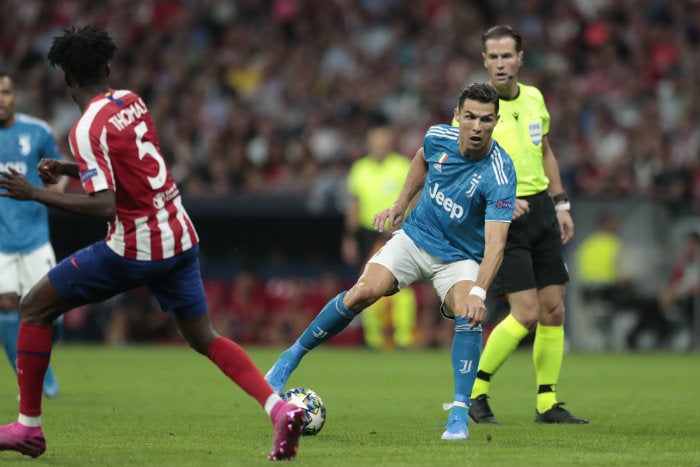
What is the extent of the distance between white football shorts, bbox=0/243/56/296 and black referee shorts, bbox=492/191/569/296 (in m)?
3.77

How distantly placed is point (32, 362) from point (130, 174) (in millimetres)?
1113

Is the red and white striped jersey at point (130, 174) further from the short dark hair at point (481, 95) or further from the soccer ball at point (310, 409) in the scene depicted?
the short dark hair at point (481, 95)

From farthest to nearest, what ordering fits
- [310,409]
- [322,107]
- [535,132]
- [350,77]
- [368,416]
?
[350,77] < [322,107] < [368,416] < [535,132] < [310,409]

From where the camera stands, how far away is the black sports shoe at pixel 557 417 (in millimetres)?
8508

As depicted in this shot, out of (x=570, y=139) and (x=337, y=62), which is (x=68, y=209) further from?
(x=337, y=62)

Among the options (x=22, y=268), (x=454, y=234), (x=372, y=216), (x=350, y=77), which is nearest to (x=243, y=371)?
(x=454, y=234)

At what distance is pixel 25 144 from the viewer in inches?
392

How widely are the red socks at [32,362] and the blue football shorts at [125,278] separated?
0.81 ft

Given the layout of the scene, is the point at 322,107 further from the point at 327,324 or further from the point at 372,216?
the point at 327,324

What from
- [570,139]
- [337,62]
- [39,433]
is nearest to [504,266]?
[39,433]

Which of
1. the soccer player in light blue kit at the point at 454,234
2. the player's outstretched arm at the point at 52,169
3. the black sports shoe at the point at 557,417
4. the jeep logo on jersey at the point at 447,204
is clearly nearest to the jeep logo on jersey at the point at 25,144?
the soccer player in light blue kit at the point at 454,234

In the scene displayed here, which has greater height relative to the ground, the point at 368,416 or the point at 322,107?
the point at 322,107

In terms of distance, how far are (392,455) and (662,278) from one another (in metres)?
11.3

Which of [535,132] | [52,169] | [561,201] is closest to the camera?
[52,169]
